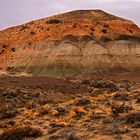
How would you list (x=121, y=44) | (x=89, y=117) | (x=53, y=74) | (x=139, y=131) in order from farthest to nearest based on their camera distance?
(x=121, y=44), (x=53, y=74), (x=89, y=117), (x=139, y=131)

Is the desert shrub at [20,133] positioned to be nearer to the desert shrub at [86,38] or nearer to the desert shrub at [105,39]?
the desert shrub at [86,38]

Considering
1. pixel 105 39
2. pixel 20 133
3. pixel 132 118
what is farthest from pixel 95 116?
pixel 105 39

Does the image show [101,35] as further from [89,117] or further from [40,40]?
[89,117]

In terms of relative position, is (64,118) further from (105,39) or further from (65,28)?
(65,28)

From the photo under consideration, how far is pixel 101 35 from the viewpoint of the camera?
84.6 m

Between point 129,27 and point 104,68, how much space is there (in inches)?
792

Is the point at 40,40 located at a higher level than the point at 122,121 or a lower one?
higher

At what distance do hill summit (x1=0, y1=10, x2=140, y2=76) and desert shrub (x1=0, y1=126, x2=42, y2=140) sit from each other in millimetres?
50892

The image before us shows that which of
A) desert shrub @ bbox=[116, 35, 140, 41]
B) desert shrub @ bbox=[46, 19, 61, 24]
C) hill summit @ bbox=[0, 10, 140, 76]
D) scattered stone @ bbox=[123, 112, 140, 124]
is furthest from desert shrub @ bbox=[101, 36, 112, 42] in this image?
scattered stone @ bbox=[123, 112, 140, 124]

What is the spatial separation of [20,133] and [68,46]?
6195 cm

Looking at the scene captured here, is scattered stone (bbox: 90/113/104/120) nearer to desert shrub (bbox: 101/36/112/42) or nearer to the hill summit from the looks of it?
the hill summit

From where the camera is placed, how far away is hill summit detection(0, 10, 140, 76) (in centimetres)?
7512

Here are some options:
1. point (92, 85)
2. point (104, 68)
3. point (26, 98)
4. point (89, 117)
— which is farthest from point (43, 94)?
point (104, 68)

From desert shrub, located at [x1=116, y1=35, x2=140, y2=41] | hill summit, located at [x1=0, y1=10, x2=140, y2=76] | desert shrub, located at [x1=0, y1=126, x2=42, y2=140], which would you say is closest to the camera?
desert shrub, located at [x1=0, y1=126, x2=42, y2=140]
